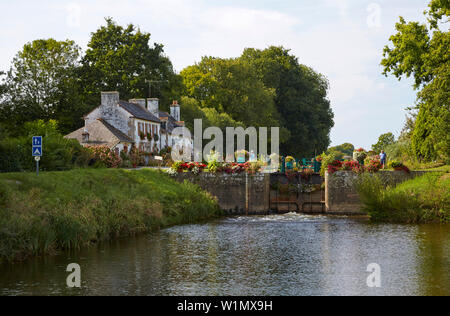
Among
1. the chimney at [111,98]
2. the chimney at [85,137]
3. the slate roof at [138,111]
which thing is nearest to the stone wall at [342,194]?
the slate roof at [138,111]

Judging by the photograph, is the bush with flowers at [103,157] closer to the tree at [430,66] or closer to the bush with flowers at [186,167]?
the bush with flowers at [186,167]

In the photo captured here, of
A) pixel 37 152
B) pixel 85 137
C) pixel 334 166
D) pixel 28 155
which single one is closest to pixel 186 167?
pixel 334 166

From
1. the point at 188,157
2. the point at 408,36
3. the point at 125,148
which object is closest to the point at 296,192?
the point at 408,36

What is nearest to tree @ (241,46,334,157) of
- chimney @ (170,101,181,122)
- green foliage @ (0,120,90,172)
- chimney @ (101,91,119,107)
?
chimney @ (170,101,181,122)

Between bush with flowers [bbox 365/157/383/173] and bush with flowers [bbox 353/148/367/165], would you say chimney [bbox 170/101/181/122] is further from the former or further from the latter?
bush with flowers [bbox 365/157/383/173]

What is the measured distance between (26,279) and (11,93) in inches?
1860

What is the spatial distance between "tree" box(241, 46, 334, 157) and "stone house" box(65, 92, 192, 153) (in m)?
25.8

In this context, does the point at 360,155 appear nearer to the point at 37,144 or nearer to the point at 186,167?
the point at 186,167

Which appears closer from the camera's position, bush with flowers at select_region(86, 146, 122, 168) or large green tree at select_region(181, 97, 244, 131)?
bush with flowers at select_region(86, 146, 122, 168)

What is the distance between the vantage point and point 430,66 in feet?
117

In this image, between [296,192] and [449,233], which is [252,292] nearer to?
[449,233]

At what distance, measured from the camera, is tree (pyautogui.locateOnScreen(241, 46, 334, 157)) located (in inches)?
3209

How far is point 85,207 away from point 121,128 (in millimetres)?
34097

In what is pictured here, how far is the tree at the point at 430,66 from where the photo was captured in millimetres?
34500
